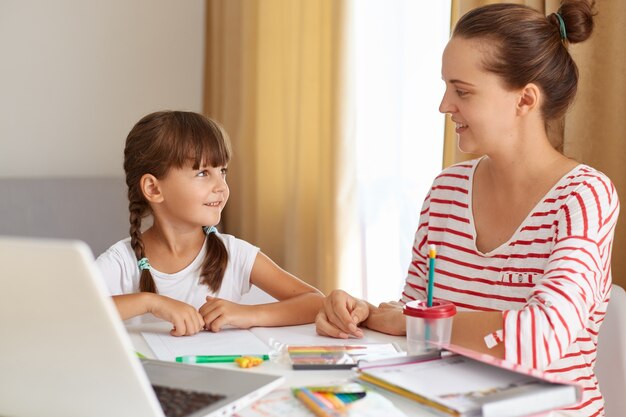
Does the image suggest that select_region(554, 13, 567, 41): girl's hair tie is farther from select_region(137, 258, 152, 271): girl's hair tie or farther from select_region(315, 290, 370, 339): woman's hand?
select_region(137, 258, 152, 271): girl's hair tie

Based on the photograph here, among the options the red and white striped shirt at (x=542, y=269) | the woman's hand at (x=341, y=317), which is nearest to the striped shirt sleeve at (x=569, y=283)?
the red and white striped shirt at (x=542, y=269)

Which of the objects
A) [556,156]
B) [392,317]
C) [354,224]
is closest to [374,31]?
[354,224]

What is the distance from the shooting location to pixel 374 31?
2797 mm

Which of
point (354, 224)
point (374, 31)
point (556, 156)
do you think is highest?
point (374, 31)

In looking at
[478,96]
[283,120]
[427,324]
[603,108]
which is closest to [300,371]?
[427,324]

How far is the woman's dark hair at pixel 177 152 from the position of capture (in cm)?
189

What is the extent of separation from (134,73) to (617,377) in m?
2.39

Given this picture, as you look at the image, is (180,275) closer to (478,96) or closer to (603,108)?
(478,96)

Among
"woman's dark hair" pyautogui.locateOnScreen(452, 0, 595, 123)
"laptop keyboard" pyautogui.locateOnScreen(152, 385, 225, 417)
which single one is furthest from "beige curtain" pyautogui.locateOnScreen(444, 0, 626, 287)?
"laptop keyboard" pyautogui.locateOnScreen(152, 385, 225, 417)

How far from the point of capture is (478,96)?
1572 mm

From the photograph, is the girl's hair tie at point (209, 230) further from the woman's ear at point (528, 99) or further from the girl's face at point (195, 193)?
the woman's ear at point (528, 99)

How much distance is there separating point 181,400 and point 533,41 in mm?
911

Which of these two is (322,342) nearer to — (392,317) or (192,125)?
(392,317)

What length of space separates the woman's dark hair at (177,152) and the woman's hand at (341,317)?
1.66 feet
